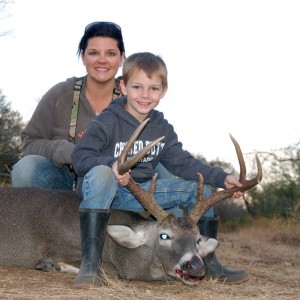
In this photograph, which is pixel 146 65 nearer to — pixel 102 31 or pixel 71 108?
pixel 102 31

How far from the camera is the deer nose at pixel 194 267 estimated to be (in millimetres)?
5546

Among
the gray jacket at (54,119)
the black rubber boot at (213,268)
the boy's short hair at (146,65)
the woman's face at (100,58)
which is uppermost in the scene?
the woman's face at (100,58)

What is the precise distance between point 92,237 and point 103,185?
42 cm

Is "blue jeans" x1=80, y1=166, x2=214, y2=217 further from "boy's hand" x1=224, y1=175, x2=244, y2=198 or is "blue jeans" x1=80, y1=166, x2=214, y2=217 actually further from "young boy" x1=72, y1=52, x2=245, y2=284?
"boy's hand" x1=224, y1=175, x2=244, y2=198

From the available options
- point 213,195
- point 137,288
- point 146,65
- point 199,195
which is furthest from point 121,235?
point 146,65

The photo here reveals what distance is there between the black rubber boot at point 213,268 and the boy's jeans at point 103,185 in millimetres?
86

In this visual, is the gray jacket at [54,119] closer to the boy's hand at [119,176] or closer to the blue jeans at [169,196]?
the blue jeans at [169,196]

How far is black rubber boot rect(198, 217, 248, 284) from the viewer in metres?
6.38

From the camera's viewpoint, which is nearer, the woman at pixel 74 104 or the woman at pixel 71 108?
the woman at pixel 71 108

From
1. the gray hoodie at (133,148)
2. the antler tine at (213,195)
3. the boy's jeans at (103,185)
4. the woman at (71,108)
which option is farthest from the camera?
the woman at (71,108)

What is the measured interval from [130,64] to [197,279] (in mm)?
2007

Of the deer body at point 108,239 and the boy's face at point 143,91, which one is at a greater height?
the boy's face at point 143,91

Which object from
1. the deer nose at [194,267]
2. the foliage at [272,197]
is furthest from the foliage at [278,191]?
the deer nose at [194,267]

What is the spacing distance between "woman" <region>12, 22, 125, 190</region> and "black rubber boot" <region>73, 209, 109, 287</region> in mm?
1616
